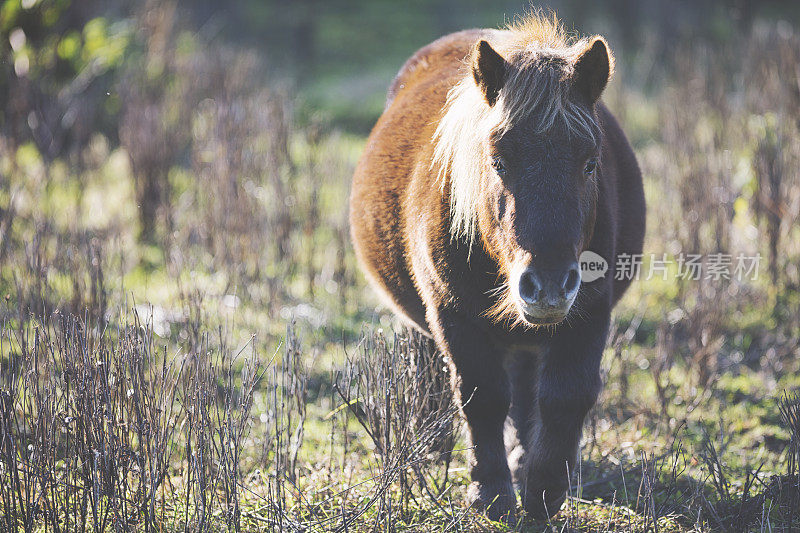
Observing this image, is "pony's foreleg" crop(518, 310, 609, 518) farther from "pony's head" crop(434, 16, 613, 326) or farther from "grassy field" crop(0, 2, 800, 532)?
"pony's head" crop(434, 16, 613, 326)

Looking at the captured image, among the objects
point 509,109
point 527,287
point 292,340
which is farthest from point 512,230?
point 292,340

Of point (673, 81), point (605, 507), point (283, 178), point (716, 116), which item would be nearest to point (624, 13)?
point (673, 81)

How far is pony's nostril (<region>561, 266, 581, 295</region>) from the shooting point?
8.78 feet

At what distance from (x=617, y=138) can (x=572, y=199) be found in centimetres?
126

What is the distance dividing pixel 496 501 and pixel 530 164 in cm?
154

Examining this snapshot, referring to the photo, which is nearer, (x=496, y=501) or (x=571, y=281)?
(x=571, y=281)

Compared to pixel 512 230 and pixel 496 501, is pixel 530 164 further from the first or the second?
pixel 496 501

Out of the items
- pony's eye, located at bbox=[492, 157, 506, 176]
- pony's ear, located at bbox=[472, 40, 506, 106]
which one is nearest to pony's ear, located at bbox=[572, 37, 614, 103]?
pony's ear, located at bbox=[472, 40, 506, 106]

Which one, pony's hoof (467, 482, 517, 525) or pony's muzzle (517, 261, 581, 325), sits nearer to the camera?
pony's muzzle (517, 261, 581, 325)

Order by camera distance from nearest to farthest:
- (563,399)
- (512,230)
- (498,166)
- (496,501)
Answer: (512,230)
(498,166)
(563,399)
(496,501)

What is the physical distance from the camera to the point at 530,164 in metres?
2.85

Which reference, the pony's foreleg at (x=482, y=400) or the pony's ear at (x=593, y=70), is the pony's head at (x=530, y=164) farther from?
the pony's foreleg at (x=482, y=400)

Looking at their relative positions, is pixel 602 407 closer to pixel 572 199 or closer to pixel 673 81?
pixel 572 199

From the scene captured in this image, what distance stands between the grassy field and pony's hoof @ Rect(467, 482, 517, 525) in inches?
4.3
